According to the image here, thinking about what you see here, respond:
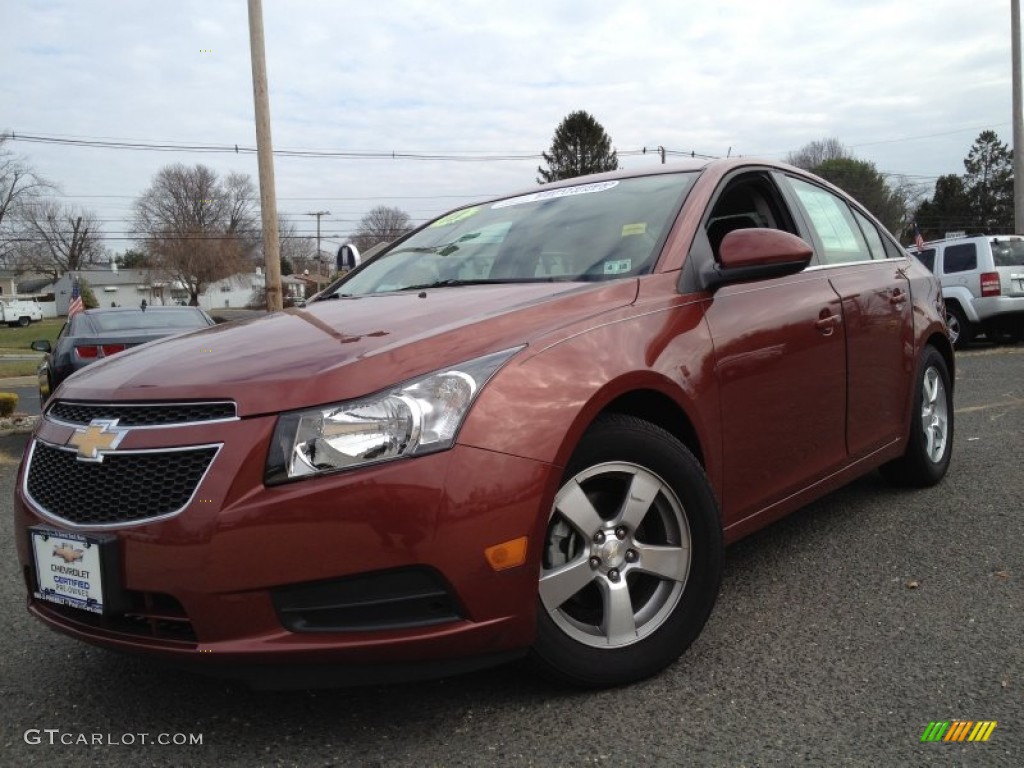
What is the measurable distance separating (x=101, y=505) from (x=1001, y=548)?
3310 mm

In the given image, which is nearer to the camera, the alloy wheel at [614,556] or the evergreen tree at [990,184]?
the alloy wheel at [614,556]

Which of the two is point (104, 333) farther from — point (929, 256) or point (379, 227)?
point (379, 227)

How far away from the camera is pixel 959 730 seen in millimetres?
2055

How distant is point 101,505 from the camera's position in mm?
2023

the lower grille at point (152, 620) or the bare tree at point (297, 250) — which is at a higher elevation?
the bare tree at point (297, 250)

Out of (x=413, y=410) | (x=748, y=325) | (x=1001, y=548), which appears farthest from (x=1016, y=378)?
→ (x=413, y=410)

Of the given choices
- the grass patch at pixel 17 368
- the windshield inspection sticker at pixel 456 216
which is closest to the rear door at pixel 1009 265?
the windshield inspection sticker at pixel 456 216

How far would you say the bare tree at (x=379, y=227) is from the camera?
69312mm

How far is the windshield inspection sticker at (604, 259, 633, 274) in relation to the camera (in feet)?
8.97

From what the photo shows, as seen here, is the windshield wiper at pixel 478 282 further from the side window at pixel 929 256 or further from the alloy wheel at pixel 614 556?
the side window at pixel 929 256

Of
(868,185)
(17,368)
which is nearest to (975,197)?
(868,185)

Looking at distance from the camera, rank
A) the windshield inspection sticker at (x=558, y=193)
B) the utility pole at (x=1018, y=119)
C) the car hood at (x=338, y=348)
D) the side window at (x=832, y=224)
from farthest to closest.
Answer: the utility pole at (x=1018, y=119) → the side window at (x=832, y=224) → the windshield inspection sticker at (x=558, y=193) → the car hood at (x=338, y=348)

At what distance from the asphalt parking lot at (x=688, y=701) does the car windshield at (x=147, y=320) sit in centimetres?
544

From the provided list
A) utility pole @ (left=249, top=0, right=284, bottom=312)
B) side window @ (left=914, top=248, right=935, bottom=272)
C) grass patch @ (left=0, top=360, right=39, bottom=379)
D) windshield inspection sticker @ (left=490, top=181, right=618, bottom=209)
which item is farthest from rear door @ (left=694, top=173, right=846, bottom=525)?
grass patch @ (left=0, top=360, right=39, bottom=379)
